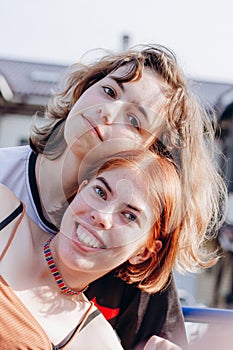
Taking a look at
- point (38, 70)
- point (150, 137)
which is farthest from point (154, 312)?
point (38, 70)

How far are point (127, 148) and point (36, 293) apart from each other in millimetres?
222

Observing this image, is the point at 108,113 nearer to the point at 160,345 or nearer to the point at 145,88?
the point at 145,88

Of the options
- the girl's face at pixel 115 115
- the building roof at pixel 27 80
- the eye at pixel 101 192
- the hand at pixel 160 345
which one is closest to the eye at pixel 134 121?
the girl's face at pixel 115 115

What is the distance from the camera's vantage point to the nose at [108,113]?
2.44 ft

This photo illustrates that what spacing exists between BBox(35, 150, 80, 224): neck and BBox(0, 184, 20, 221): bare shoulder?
0.11 metres

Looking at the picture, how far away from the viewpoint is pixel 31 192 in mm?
871

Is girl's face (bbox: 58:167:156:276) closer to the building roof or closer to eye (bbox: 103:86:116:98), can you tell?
eye (bbox: 103:86:116:98)

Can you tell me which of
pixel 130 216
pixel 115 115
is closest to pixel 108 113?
pixel 115 115

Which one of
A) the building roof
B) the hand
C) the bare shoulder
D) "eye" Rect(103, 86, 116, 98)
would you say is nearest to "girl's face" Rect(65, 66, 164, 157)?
"eye" Rect(103, 86, 116, 98)

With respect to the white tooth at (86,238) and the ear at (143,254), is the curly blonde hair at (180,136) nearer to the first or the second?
the ear at (143,254)

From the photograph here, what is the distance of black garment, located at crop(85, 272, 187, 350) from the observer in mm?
974

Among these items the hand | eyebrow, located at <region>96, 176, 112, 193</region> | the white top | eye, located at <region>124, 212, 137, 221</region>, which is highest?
eyebrow, located at <region>96, 176, 112, 193</region>

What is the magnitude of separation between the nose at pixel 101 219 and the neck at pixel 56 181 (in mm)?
116

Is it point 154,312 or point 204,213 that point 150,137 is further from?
point 154,312
